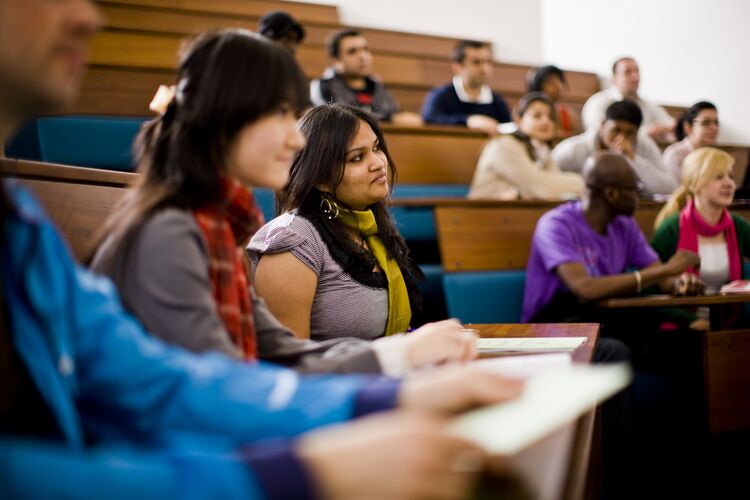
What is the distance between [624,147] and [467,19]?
220 cm

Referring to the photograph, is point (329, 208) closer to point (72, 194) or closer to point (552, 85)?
point (72, 194)

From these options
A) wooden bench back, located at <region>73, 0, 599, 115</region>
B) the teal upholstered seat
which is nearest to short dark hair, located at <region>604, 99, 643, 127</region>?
the teal upholstered seat

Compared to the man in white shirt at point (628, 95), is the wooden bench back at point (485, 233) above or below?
below

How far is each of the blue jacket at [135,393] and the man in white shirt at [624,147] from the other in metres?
2.51

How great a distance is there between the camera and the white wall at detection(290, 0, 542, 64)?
456 centimetres

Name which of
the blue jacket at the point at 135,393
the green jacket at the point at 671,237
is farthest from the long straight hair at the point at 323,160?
the green jacket at the point at 671,237

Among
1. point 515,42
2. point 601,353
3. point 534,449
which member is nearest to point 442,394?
point 534,449

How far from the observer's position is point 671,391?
191 cm

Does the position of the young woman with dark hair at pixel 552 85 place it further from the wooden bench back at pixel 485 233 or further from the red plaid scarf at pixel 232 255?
the red plaid scarf at pixel 232 255

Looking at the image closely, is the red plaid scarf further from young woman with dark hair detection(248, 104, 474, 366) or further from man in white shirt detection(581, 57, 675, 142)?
man in white shirt detection(581, 57, 675, 142)

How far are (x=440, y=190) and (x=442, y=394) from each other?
2.29 meters

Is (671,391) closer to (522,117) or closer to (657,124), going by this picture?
(522,117)

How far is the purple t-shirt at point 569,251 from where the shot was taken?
1.93 metres

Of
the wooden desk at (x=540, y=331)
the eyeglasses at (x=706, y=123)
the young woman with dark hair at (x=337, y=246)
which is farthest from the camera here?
the eyeglasses at (x=706, y=123)
